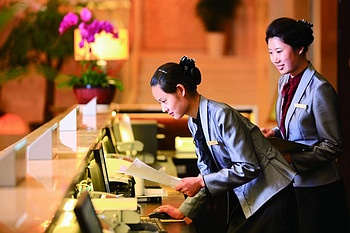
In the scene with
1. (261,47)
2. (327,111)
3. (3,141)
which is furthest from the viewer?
(261,47)

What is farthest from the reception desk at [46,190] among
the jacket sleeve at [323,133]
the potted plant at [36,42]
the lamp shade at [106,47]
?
the potted plant at [36,42]

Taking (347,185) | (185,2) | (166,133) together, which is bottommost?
(347,185)

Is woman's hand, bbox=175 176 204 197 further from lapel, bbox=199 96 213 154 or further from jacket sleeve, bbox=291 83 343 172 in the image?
jacket sleeve, bbox=291 83 343 172

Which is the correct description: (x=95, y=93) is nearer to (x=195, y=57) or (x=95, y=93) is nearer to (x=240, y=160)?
(x=240, y=160)

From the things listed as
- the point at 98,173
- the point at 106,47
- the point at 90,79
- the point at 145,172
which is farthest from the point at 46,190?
the point at 106,47

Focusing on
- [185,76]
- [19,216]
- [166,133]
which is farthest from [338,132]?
[166,133]

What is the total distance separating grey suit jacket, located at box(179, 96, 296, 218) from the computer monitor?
488 mm

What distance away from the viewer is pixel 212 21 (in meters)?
14.8

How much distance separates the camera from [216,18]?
1474cm

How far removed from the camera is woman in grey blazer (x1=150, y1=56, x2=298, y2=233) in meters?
3.46

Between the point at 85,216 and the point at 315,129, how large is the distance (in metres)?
2.21

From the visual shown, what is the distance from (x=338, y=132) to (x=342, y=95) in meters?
3.46

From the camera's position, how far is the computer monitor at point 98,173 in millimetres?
3818

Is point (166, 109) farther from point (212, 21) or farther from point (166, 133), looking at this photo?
point (212, 21)
